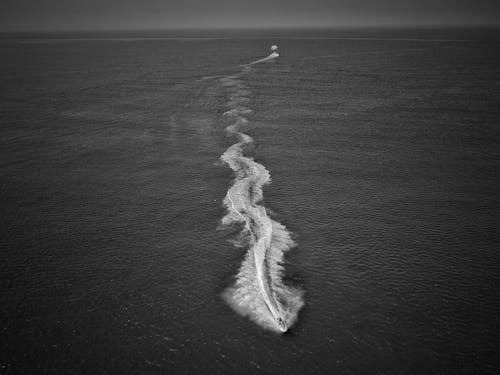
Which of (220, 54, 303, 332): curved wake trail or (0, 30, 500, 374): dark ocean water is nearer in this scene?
(0, 30, 500, 374): dark ocean water

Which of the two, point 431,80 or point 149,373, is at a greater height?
point 431,80

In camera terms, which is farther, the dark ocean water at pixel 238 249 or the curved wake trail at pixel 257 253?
the curved wake trail at pixel 257 253

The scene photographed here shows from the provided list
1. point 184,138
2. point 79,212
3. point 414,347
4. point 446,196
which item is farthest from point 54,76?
point 414,347

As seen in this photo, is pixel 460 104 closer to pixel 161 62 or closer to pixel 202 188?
pixel 202 188
